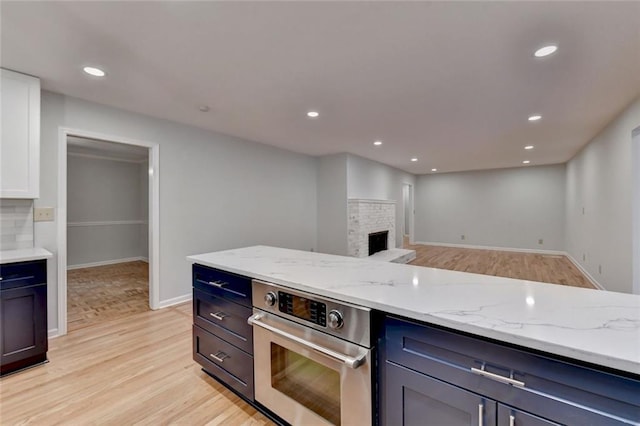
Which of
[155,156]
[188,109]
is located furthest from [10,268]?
[188,109]

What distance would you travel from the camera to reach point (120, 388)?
196cm

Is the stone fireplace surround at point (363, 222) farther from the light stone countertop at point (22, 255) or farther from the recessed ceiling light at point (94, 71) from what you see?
the light stone countertop at point (22, 255)

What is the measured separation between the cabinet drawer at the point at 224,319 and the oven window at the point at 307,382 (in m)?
0.23

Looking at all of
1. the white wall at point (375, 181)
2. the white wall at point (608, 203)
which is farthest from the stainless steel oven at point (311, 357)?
the white wall at point (375, 181)

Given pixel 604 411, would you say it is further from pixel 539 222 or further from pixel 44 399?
pixel 539 222

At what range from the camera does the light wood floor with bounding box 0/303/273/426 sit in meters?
1.70

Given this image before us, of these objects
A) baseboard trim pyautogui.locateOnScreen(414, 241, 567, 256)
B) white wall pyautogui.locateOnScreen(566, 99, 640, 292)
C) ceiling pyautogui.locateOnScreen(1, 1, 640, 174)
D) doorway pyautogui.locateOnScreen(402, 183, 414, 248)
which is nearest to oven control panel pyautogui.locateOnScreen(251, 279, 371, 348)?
ceiling pyautogui.locateOnScreen(1, 1, 640, 174)

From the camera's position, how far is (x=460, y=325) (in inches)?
36.3

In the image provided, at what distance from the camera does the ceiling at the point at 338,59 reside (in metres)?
1.65

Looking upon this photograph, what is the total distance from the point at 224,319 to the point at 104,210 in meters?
6.12

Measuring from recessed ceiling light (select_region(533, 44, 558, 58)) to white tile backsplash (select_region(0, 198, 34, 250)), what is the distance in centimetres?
445

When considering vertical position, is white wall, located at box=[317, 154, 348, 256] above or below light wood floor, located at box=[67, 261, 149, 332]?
above

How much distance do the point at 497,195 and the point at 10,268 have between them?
32.5 feet

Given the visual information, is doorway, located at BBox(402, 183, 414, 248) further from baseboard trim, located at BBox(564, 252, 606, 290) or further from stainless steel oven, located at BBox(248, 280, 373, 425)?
stainless steel oven, located at BBox(248, 280, 373, 425)
